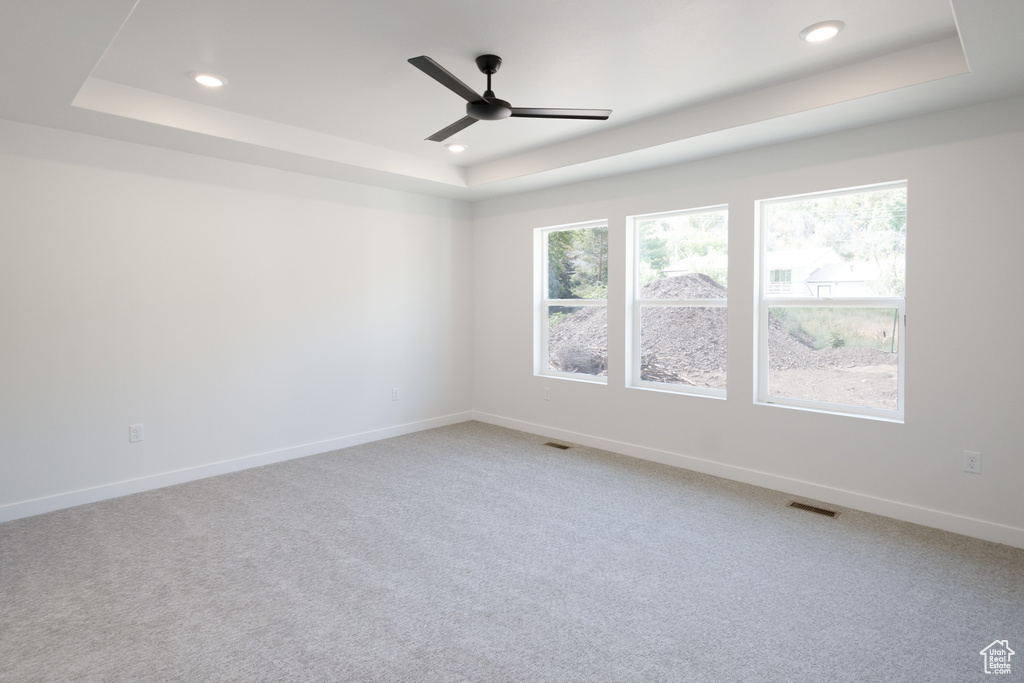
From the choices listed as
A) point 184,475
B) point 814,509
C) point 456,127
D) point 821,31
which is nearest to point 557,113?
point 456,127

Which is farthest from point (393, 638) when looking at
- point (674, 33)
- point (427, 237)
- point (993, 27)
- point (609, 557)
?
point (427, 237)

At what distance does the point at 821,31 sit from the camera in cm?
261

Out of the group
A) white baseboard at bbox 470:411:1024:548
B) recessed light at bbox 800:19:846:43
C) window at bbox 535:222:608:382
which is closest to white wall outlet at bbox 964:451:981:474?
white baseboard at bbox 470:411:1024:548

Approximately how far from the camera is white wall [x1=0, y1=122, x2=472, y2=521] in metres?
3.41

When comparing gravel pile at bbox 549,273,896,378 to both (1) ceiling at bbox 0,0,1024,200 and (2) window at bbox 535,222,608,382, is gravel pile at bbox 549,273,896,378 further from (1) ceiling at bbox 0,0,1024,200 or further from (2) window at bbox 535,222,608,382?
(1) ceiling at bbox 0,0,1024,200

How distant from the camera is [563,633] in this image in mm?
2176

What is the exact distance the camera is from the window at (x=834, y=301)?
3451 mm

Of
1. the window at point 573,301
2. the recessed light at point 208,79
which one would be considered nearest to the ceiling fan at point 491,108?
the recessed light at point 208,79

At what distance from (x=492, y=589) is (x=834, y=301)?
288cm

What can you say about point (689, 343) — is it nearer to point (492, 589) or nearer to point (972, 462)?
point (972, 462)

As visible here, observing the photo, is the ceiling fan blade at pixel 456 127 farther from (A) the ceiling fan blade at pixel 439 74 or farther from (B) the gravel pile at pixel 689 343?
(B) the gravel pile at pixel 689 343

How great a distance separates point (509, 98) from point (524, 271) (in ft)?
7.27

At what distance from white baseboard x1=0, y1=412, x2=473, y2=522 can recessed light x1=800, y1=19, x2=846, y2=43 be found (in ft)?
14.5

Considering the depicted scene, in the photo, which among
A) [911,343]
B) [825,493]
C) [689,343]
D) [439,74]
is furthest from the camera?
[689,343]
